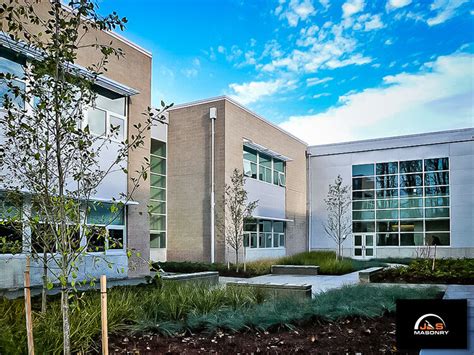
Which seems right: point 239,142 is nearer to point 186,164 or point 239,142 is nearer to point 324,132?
point 186,164

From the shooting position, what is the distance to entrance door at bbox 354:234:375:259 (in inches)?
1158

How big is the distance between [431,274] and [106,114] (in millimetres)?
11195

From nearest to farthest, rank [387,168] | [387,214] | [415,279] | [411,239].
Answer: [415,279]
[411,239]
[387,214]
[387,168]

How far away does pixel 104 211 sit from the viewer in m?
14.2

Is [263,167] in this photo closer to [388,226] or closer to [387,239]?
[388,226]

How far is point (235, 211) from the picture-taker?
763 inches

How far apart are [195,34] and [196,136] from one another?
10689mm

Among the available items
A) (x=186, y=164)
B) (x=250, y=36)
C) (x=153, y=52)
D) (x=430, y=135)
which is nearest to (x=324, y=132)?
(x=430, y=135)

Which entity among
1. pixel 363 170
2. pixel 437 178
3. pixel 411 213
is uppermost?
pixel 363 170

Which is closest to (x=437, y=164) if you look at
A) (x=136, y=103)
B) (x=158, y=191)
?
(x=158, y=191)

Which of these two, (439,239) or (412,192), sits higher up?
(412,192)

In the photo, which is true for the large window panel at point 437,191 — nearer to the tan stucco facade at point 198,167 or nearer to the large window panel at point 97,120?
the tan stucco facade at point 198,167

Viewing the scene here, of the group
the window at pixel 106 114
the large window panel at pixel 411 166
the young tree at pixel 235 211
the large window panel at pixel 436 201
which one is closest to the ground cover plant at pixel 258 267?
the young tree at pixel 235 211

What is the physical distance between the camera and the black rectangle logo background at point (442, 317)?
10.8 feet
